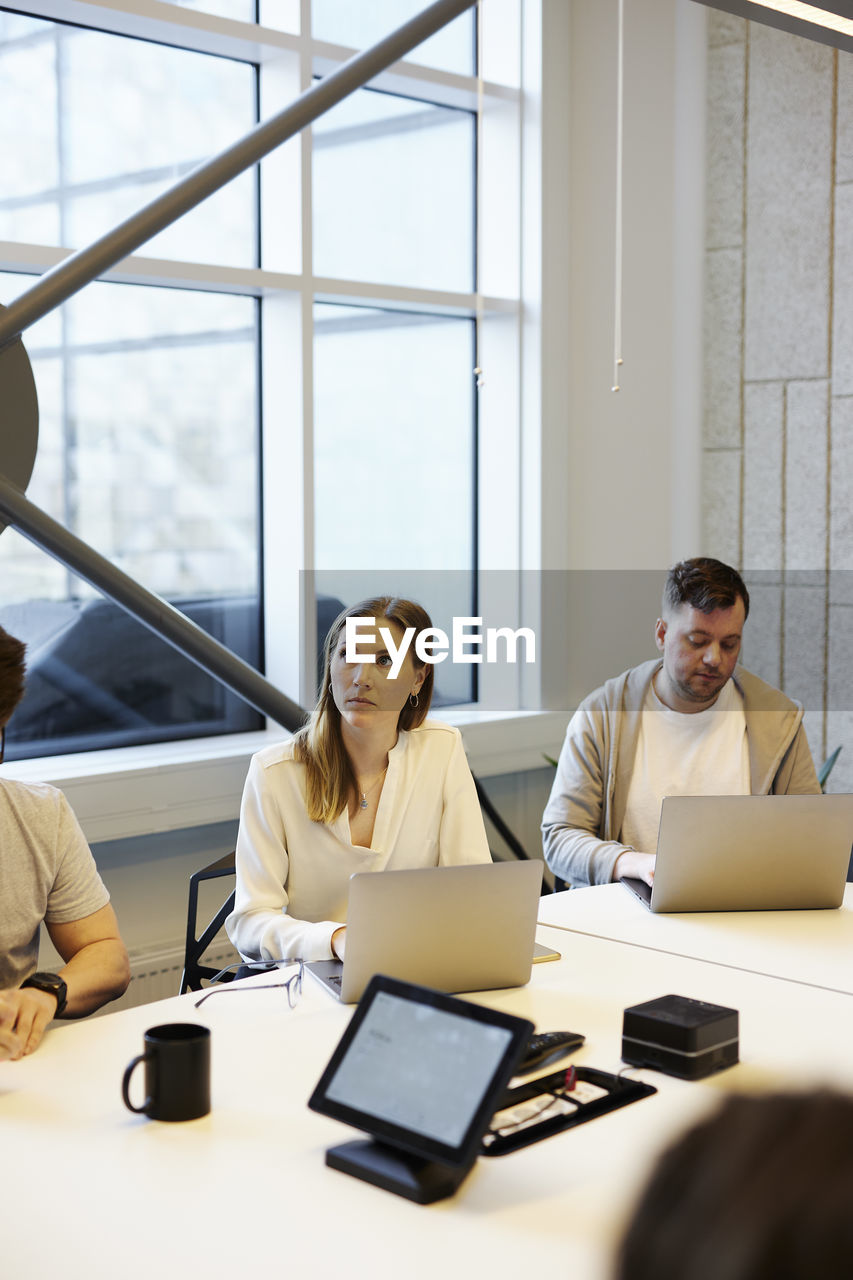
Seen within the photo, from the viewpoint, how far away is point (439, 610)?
13.7ft

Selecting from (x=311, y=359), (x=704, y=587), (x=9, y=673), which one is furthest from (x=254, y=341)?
(x=9, y=673)

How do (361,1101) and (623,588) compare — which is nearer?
(361,1101)

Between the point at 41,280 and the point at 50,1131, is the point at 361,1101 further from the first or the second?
the point at 41,280

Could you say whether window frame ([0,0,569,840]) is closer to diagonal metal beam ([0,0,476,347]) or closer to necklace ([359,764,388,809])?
diagonal metal beam ([0,0,476,347])

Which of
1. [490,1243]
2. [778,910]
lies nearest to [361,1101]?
[490,1243]

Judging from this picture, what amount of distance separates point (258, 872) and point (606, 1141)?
39.0 inches

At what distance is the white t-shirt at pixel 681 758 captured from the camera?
277 cm

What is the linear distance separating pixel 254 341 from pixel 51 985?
96.2 inches

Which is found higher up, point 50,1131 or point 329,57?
point 329,57

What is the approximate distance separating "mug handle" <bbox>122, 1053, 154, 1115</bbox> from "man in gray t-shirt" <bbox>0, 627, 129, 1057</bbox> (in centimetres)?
37

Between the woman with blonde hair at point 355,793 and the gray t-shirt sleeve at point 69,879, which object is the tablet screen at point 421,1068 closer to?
the gray t-shirt sleeve at point 69,879

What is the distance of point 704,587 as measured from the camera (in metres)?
2.72

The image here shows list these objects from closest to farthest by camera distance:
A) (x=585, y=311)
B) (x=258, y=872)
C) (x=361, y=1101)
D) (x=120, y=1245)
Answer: (x=120, y=1245) → (x=361, y=1101) → (x=258, y=872) → (x=585, y=311)

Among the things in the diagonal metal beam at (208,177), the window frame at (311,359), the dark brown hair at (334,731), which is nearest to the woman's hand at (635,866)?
the dark brown hair at (334,731)
